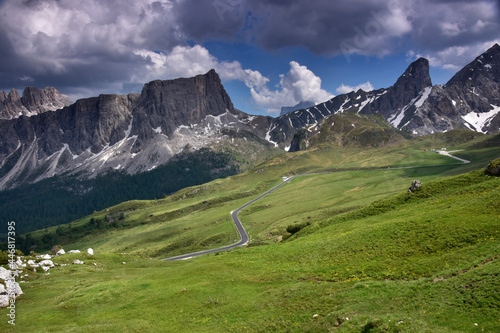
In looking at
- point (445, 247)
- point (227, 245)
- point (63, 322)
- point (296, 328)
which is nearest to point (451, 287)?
point (445, 247)

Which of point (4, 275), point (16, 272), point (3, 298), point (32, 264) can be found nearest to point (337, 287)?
point (3, 298)

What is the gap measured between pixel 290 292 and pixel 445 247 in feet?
62.9

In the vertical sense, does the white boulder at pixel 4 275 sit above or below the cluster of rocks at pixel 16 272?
above

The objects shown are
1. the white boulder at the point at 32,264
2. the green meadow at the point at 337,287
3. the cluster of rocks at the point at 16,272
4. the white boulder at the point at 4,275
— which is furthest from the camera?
the white boulder at the point at 32,264

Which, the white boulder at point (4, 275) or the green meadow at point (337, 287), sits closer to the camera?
the green meadow at point (337, 287)

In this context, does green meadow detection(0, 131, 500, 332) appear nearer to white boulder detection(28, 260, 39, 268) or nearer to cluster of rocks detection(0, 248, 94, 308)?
cluster of rocks detection(0, 248, 94, 308)

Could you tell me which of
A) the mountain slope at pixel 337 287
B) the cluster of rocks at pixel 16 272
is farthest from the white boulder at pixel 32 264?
the mountain slope at pixel 337 287

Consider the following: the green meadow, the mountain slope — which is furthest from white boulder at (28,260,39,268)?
the mountain slope

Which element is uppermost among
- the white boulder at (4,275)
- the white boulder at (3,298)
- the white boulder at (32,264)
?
the white boulder at (4,275)

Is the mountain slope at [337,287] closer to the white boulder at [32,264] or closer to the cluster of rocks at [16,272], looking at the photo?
the cluster of rocks at [16,272]

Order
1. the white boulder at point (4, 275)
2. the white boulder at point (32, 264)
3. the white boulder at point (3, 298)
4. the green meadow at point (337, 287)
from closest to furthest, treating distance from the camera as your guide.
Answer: the green meadow at point (337, 287)
the white boulder at point (3, 298)
the white boulder at point (4, 275)
the white boulder at point (32, 264)

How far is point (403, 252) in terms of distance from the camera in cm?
3553

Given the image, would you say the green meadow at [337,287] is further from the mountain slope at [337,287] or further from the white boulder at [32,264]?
the white boulder at [32,264]

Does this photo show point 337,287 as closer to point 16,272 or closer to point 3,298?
point 3,298
